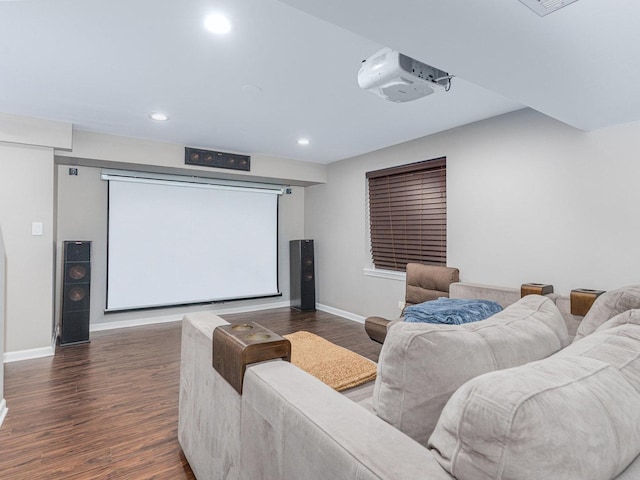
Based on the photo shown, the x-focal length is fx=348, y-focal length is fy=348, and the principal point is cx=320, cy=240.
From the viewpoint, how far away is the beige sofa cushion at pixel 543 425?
0.53 metres

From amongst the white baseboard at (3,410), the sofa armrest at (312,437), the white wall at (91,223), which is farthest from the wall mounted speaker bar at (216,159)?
the sofa armrest at (312,437)

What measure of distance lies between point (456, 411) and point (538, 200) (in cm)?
291

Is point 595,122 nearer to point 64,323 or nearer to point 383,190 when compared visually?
point 383,190

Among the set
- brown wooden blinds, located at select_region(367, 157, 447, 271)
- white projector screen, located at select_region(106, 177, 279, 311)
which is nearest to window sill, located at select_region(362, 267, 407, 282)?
brown wooden blinds, located at select_region(367, 157, 447, 271)

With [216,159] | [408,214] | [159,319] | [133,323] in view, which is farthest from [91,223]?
[408,214]

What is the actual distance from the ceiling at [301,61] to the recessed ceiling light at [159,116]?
6cm

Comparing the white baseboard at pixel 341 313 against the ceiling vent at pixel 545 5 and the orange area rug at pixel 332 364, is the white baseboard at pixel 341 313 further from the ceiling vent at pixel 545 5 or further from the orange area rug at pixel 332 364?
the ceiling vent at pixel 545 5

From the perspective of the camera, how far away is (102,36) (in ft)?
6.39

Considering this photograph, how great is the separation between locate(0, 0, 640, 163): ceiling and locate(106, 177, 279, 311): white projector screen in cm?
120

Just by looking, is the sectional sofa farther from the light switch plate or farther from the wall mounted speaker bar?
the wall mounted speaker bar

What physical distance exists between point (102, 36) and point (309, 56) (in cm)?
117

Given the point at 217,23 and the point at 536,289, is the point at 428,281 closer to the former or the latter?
the point at 536,289

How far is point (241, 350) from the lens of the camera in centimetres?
116

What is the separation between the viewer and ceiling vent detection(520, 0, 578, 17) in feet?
3.97
